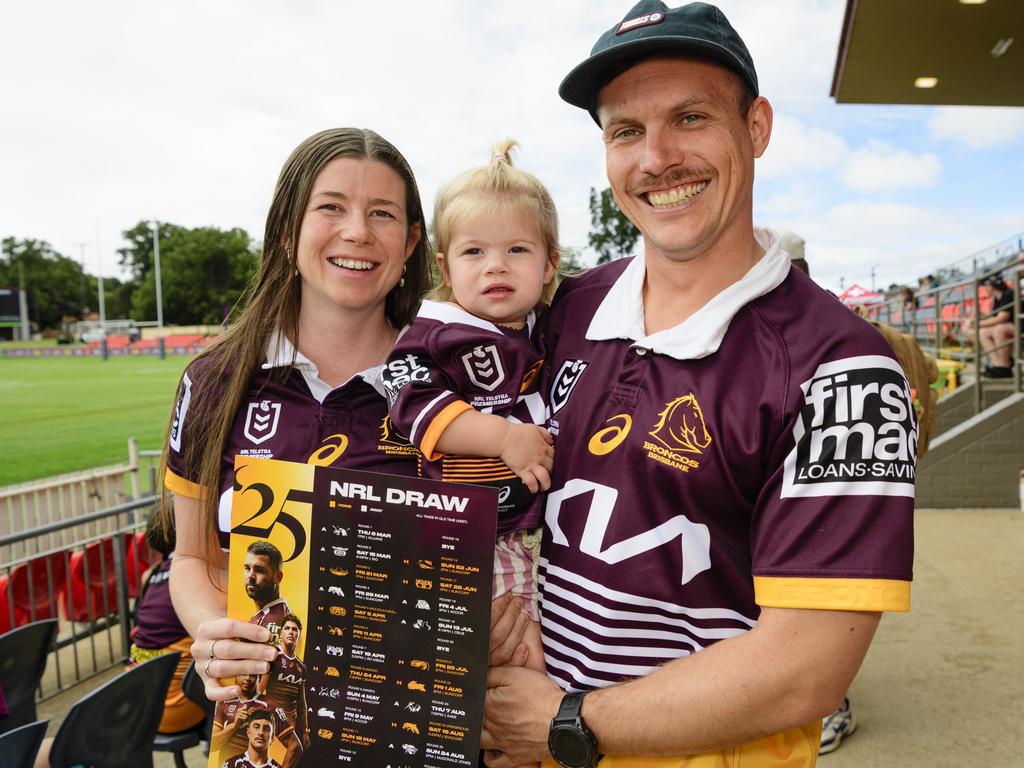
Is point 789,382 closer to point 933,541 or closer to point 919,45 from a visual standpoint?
point 933,541

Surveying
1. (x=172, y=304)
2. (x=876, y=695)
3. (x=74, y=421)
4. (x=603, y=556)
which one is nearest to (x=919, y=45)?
(x=876, y=695)

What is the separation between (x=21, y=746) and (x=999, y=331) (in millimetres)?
10809

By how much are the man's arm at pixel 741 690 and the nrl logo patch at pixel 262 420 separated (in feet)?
3.30

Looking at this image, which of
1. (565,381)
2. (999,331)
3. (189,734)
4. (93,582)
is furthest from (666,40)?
(999,331)

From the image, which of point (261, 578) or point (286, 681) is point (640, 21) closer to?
point (261, 578)

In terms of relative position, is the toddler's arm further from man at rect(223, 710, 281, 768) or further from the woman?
man at rect(223, 710, 281, 768)

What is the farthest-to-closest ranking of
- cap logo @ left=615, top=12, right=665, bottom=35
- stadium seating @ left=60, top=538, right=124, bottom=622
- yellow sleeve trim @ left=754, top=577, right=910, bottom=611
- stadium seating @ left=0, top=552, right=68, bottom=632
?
1. stadium seating @ left=60, top=538, right=124, bottom=622
2. stadium seating @ left=0, top=552, right=68, bottom=632
3. cap logo @ left=615, top=12, right=665, bottom=35
4. yellow sleeve trim @ left=754, top=577, right=910, bottom=611

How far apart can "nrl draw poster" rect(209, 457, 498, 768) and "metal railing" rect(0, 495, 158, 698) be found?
3.82 m

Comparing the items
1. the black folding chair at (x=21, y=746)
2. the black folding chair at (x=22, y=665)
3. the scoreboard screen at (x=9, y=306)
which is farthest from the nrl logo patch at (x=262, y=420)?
the scoreboard screen at (x=9, y=306)

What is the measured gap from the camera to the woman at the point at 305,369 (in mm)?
1896

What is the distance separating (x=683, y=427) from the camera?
54.2 inches

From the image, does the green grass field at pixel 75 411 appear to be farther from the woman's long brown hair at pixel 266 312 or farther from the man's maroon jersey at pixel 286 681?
the man's maroon jersey at pixel 286 681

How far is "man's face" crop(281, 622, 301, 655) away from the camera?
1.53 metres

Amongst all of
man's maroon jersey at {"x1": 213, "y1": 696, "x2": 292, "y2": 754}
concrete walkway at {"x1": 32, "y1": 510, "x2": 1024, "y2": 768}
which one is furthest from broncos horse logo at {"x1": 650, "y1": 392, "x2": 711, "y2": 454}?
concrete walkway at {"x1": 32, "y1": 510, "x2": 1024, "y2": 768}
